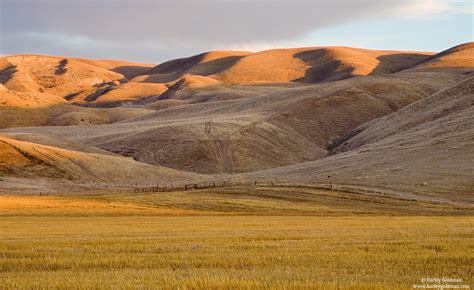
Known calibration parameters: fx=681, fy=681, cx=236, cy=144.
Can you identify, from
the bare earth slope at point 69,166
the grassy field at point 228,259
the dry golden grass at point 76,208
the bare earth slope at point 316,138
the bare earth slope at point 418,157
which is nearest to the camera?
the grassy field at point 228,259

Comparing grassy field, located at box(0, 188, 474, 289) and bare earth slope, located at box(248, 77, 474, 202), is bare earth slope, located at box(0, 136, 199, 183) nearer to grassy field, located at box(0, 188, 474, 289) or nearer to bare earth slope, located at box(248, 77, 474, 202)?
bare earth slope, located at box(248, 77, 474, 202)

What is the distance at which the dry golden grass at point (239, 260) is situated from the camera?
14453 mm

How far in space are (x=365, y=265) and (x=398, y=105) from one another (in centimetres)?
14167

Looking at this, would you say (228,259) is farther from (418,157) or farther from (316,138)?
(316,138)

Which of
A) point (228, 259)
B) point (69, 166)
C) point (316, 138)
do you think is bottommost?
point (316, 138)

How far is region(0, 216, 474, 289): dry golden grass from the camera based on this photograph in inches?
569

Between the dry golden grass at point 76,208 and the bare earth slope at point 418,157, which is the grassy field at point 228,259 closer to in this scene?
the dry golden grass at point 76,208

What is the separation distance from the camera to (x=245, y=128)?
132 metres

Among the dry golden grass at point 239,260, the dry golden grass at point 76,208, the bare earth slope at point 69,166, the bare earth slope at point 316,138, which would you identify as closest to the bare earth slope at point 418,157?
the bare earth slope at point 316,138

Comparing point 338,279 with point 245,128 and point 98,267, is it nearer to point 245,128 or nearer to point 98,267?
point 98,267

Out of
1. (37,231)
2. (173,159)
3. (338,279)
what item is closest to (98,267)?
(338,279)

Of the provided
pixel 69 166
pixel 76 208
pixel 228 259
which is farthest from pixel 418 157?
pixel 228 259

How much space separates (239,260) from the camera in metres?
18.6

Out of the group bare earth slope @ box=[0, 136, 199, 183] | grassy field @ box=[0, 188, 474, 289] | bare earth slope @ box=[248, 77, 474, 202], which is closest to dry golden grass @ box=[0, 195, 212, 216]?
grassy field @ box=[0, 188, 474, 289]
